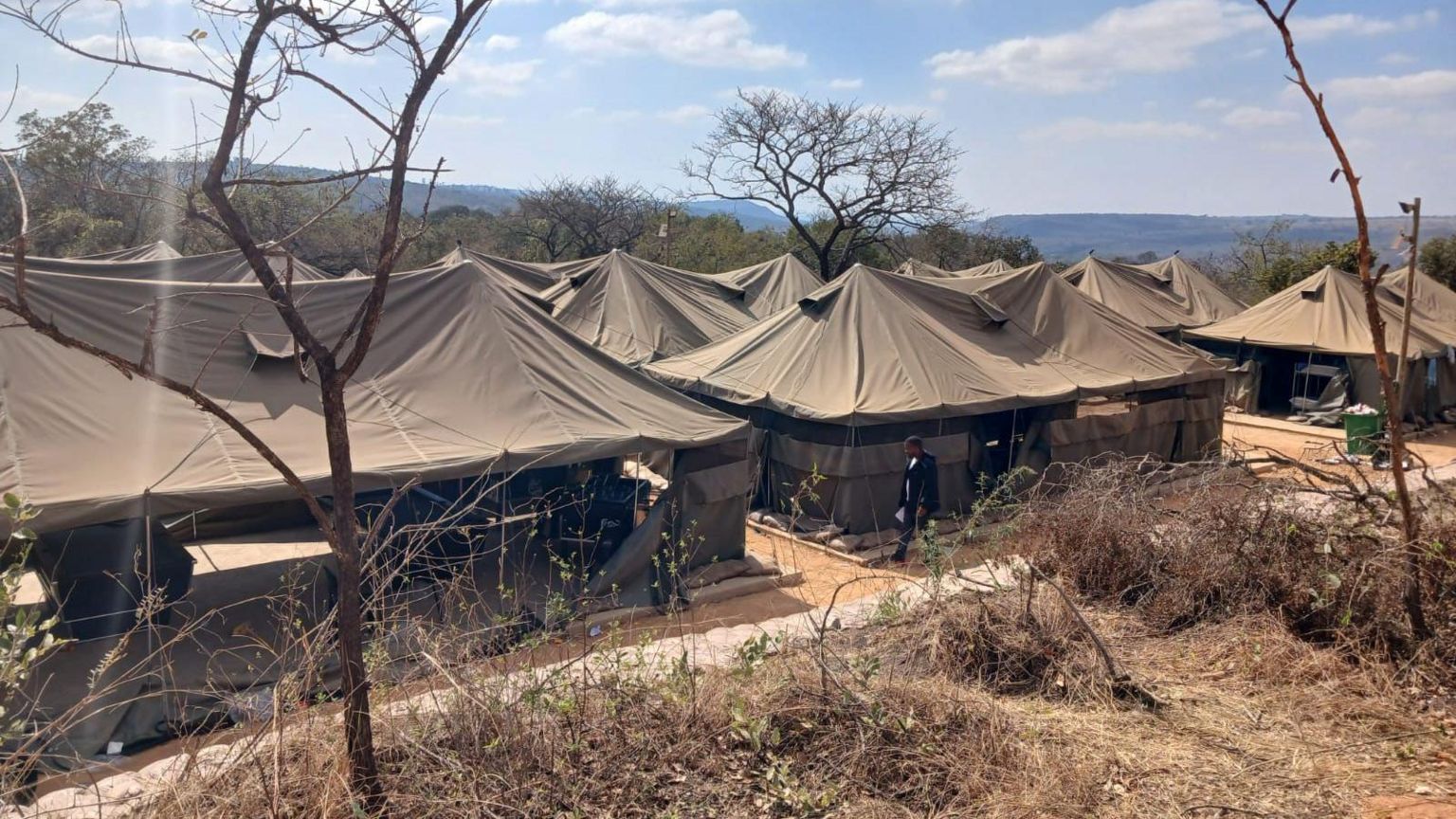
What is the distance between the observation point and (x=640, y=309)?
16.3 metres

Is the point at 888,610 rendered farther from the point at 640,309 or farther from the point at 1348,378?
the point at 1348,378

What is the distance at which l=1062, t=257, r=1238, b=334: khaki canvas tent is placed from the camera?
902 inches

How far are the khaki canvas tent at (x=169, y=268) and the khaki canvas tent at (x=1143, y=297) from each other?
55.2 feet

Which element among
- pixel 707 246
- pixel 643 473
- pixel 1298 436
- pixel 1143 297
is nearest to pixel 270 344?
pixel 643 473

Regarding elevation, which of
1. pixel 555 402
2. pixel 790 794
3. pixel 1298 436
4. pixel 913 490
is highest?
pixel 555 402

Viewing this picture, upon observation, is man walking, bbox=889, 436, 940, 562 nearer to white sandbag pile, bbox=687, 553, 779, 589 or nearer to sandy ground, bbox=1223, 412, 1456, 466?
white sandbag pile, bbox=687, 553, 779, 589

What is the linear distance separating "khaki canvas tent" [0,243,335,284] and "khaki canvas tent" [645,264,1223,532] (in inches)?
195

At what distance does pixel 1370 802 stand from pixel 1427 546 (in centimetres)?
194

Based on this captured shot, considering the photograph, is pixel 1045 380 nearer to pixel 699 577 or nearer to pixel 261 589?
pixel 699 577

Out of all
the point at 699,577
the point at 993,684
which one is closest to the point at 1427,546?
the point at 993,684

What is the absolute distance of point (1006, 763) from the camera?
441 cm

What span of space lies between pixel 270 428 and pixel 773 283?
12781 millimetres

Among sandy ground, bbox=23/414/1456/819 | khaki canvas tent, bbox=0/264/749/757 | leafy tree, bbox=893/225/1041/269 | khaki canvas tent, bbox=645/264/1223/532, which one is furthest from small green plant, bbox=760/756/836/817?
leafy tree, bbox=893/225/1041/269

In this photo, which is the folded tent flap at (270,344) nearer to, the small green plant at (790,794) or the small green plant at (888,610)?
the small green plant at (888,610)
